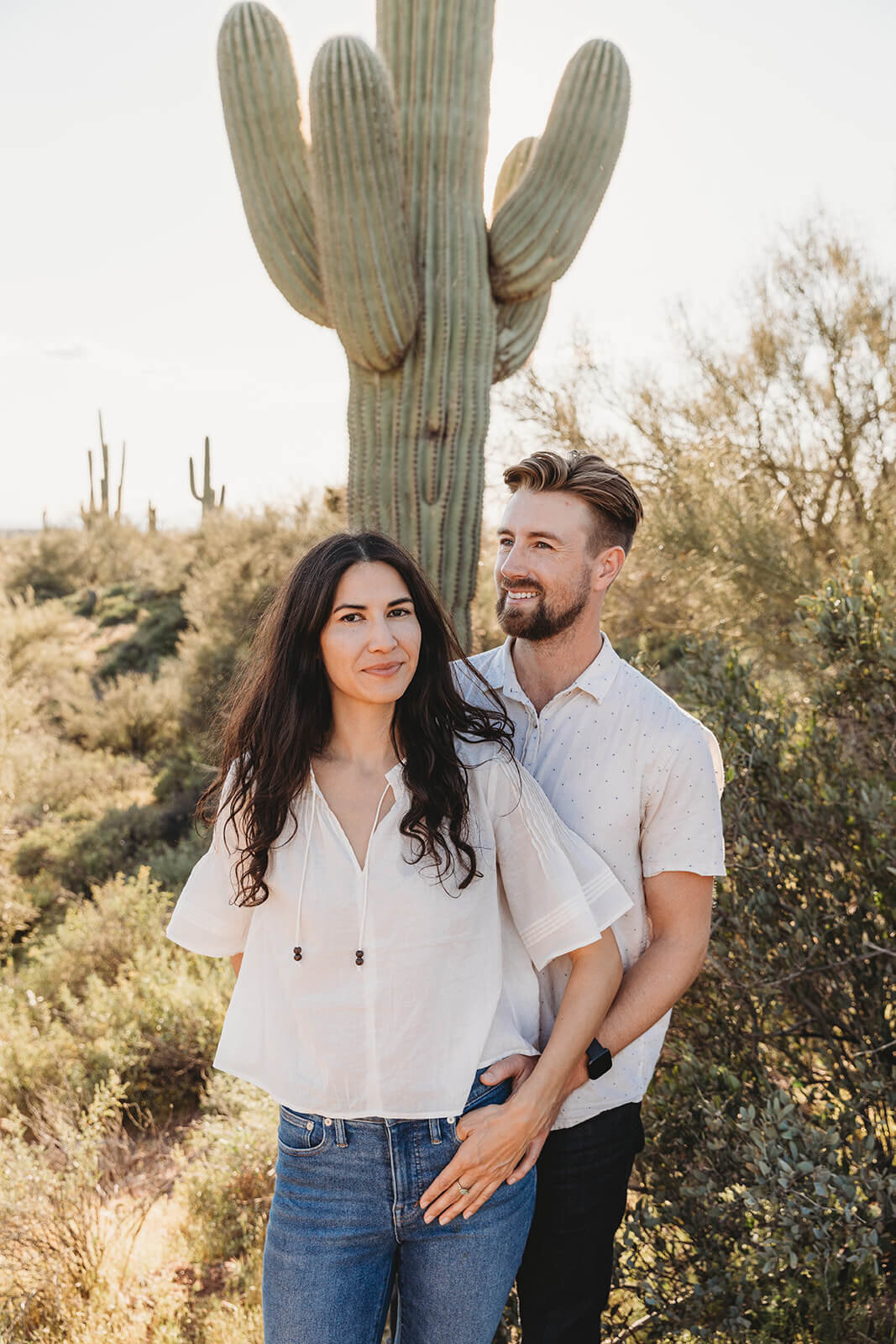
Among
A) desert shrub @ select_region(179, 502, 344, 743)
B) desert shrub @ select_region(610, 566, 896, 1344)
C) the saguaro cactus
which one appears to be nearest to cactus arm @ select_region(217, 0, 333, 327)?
the saguaro cactus

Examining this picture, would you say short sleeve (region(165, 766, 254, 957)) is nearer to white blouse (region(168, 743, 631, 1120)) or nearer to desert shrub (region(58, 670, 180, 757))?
white blouse (region(168, 743, 631, 1120))

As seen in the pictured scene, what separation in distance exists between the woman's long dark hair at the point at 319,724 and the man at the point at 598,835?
0.18 m

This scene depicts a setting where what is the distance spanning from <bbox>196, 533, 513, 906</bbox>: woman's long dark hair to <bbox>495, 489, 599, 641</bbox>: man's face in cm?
16

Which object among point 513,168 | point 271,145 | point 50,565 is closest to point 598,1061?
point 271,145

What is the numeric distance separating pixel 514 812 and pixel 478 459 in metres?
4.38

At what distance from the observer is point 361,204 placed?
536 cm

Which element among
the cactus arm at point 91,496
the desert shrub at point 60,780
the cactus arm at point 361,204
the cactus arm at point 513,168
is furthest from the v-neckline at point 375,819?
the cactus arm at point 91,496

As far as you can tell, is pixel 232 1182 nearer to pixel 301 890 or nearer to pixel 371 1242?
pixel 371 1242

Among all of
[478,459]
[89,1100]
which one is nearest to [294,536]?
[478,459]

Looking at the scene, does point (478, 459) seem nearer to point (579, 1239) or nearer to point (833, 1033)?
point (833, 1033)

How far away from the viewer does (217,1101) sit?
14.0ft

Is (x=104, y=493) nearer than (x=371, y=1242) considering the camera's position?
No

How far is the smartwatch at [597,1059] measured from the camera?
5.86ft

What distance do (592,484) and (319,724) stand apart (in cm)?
77
